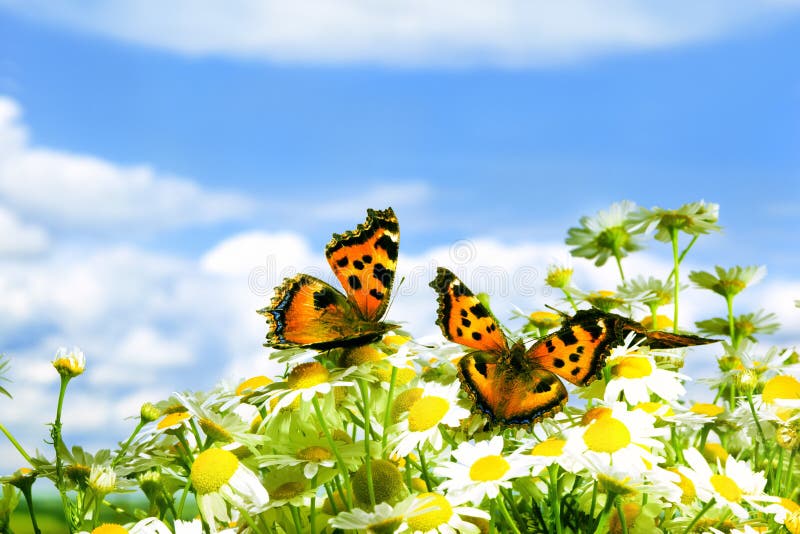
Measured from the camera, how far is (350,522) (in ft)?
4.16

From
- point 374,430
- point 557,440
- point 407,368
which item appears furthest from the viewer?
point 407,368

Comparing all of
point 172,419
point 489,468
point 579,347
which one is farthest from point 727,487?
point 172,419

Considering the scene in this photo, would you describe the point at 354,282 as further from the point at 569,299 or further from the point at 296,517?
the point at 569,299

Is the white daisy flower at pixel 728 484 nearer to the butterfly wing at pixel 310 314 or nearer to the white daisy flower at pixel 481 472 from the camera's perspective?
the white daisy flower at pixel 481 472

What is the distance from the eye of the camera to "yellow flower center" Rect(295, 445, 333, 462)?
149 cm

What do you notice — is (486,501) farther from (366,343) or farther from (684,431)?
(684,431)

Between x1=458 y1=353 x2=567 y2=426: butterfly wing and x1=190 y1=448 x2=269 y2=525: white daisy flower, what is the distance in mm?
444

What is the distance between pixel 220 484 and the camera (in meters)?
1.48

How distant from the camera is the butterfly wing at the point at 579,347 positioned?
5.07 ft

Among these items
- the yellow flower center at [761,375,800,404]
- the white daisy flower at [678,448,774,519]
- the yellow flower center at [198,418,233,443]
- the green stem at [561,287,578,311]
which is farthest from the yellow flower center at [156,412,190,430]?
the yellow flower center at [761,375,800,404]

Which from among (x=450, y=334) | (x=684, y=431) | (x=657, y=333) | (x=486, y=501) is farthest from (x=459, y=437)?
(x=684, y=431)

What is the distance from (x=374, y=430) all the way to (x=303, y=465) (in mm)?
→ 174

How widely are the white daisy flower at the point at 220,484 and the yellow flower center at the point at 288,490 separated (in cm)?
3

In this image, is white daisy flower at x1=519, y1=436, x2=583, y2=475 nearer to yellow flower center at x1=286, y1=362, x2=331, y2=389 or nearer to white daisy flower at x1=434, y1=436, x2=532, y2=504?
white daisy flower at x1=434, y1=436, x2=532, y2=504
